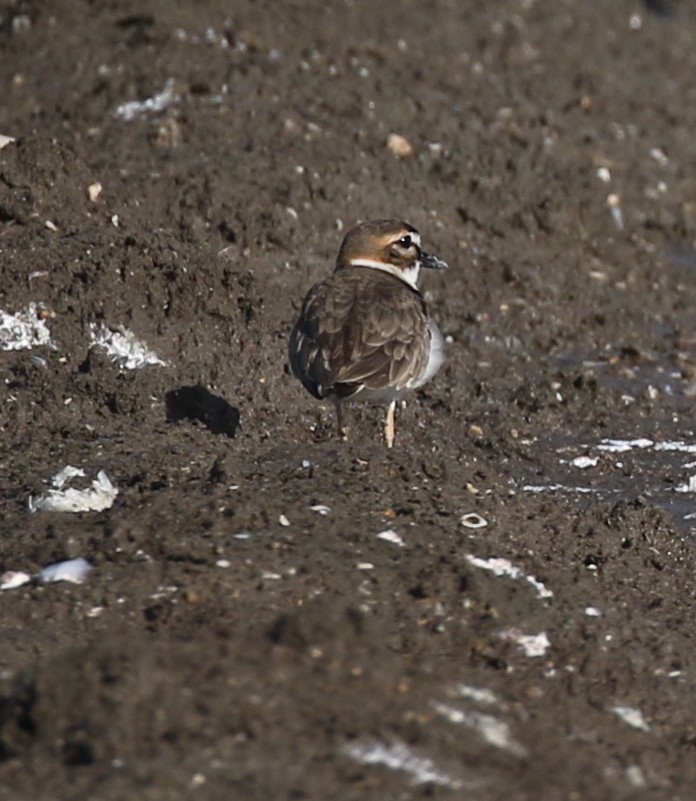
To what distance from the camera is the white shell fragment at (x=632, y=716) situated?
629 centimetres

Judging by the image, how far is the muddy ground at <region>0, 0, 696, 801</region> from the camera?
5719 mm

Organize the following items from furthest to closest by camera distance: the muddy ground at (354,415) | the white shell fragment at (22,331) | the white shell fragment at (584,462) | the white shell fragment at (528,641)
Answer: the white shell fragment at (584,462)
the white shell fragment at (22,331)
the white shell fragment at (528,641)
the muddy ground at (354,415)

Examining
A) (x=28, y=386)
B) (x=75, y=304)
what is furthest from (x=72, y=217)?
(x=28, y=386)

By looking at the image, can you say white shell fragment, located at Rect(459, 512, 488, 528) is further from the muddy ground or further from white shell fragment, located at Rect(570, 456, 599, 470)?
white shell fragment, located at Rect(570, 456, 599, 470)

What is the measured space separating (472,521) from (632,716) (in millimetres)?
1622

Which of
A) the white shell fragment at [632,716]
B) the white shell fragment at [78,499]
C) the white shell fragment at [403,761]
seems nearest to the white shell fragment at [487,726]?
the white shell fragment at [403,761]

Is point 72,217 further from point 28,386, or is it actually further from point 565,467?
point 565,467

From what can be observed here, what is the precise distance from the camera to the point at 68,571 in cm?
696

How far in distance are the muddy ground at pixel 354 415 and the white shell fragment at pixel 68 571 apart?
0.23 ft

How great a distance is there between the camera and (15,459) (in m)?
8.59

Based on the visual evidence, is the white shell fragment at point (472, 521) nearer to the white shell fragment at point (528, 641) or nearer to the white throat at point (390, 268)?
the white shell fragment at point (528, 641)

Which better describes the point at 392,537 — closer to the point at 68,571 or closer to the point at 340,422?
the point at 68,571

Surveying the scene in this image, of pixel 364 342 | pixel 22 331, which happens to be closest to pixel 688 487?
pixel 364 342

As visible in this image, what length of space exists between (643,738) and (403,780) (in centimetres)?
112
